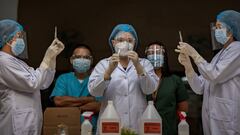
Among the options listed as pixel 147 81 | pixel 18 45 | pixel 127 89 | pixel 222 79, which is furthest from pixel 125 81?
pixel 18 45

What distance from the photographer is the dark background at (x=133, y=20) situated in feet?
15.3

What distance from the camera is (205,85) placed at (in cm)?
291

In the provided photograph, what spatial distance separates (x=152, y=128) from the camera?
7.43 feet

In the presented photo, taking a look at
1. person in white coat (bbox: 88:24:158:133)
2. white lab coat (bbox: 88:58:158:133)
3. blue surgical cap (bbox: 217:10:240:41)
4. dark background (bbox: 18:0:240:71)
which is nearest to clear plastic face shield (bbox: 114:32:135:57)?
person in white coat (bbox: 88:24:158:133)

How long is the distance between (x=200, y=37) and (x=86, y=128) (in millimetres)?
2728

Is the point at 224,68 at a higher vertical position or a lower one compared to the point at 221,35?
lower

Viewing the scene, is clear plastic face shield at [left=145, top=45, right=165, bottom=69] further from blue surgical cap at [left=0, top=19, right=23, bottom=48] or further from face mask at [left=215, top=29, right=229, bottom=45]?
blue surgical cap at [left=0, top=19, right=23, bottom=48]

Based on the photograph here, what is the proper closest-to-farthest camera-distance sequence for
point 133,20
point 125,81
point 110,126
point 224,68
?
point 110,126
point 224,68
point 125,81
point 133,20

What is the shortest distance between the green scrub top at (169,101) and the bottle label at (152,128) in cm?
92

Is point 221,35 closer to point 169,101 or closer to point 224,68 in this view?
point 224,68

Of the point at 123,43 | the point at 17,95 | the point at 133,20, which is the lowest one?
the point at 17,95

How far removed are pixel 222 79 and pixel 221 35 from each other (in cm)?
37

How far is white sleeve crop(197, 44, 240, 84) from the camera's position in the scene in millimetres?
2641

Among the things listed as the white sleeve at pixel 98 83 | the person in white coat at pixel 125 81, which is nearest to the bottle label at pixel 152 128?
the person in white coat at pixel 125 81
